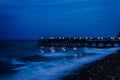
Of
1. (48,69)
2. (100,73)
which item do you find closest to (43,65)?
(48,69)

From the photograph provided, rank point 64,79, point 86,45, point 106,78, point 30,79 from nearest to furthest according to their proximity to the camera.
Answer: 1. point 106,78
2. point 64,79
3. point 30,79
4. point 86,45

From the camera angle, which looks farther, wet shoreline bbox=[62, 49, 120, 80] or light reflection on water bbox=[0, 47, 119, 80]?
light reflection on water bbox=[0, 47, 119, 80]

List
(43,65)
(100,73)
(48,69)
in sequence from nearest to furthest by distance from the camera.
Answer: (100,73) < (48,69) < (43,65)

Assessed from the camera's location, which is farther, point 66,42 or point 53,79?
point 66,42

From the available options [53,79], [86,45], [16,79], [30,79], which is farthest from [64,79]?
[86,45]

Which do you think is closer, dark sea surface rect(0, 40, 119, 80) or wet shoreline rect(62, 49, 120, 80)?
wet shoreline rect(62, 49, 120, 80)

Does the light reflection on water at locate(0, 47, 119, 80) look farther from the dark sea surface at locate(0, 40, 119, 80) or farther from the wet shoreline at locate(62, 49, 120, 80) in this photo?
the wet shoreline at locate(62, 49, 120, 80)

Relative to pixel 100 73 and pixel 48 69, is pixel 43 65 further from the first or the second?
pixel 100 73

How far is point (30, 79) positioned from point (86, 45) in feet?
233

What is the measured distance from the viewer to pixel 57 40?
9306 cm

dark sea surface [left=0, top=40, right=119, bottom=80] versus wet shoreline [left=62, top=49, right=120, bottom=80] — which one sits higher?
wet shoreline [left=62, top=49, right=120, bottom=80]

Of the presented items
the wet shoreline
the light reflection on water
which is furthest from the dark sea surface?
the wet shoreline

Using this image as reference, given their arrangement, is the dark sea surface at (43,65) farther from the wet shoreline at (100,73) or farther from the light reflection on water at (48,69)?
the wet shoreline at (100,73)

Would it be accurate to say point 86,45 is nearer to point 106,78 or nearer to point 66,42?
point 66,42
